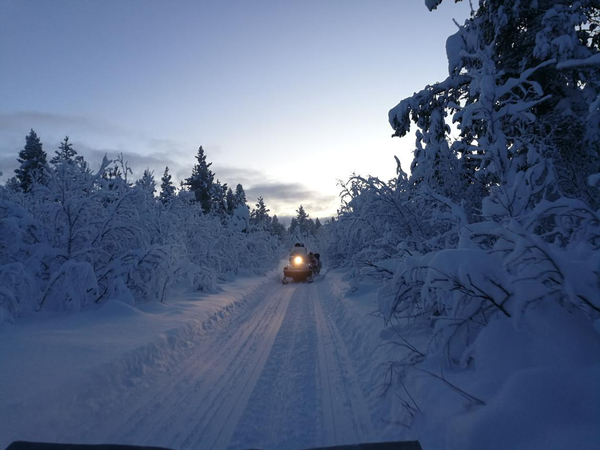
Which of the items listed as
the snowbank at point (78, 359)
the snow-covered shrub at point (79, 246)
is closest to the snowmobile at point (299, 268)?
the snow-covered shrub at point (79, 246)

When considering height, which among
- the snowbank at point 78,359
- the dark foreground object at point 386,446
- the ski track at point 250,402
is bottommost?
the ski track at point 250,402

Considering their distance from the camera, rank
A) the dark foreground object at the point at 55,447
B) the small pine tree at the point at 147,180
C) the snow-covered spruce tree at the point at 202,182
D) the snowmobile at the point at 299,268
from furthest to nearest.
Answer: the snow-covered spruce tree at the point at 202,182, the snowmobile at the point at 299,268, the small pine tree at the point at 147,180, the dark foreground object at the point at 55,447

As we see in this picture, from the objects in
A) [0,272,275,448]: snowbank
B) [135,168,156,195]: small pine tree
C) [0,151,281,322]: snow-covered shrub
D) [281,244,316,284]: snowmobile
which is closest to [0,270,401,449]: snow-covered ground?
[0,272,275,448]: snowbank

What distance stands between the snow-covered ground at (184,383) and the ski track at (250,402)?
16 millimetres

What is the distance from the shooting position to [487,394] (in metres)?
2.58

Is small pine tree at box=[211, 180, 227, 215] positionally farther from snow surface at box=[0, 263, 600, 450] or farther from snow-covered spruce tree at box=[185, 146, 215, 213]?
snow surface at box=[0, 263, 600, 450]

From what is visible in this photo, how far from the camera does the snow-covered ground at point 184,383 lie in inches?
131

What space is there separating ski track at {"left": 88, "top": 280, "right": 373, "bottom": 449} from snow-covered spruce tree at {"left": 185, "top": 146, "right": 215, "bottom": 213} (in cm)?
3106

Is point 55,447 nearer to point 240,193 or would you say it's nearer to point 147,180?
point 147,180

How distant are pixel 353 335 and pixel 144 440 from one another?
464 cm

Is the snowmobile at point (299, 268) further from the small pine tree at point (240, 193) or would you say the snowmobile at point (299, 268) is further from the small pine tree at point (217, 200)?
the small pine tree at point (240, 193)

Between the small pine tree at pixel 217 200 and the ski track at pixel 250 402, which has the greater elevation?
the small pine tree at pixel 217 200

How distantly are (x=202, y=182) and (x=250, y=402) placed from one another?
34.7m

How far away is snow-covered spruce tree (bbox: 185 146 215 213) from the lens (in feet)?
117
